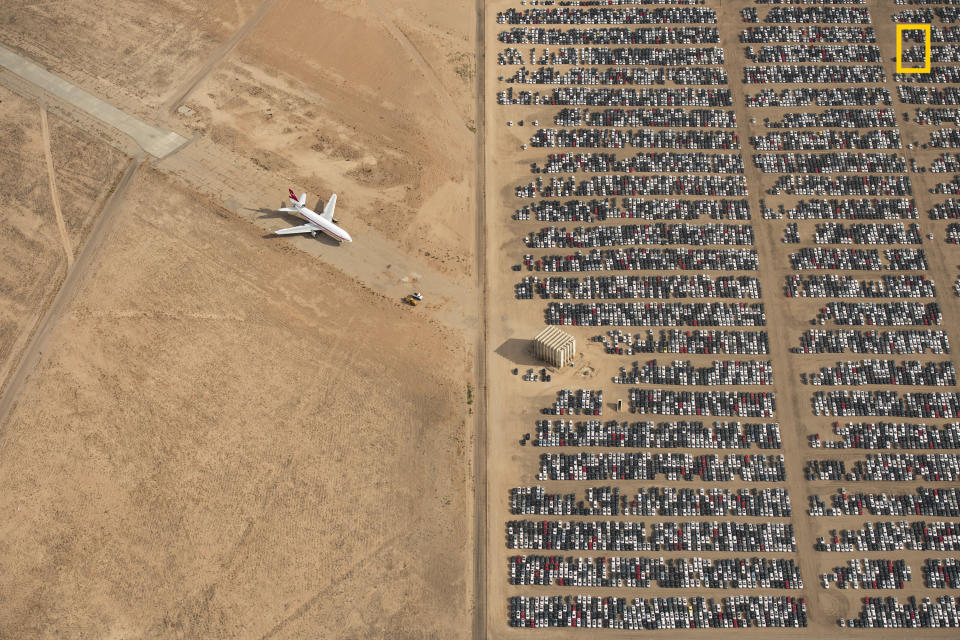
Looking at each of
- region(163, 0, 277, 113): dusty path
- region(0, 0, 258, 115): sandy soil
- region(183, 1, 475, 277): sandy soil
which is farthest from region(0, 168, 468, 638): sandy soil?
region(0, 0, 258, 115): sandy soil

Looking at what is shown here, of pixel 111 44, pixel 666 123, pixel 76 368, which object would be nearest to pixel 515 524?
pixel 76 368

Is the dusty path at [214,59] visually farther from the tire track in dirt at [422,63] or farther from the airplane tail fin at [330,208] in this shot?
the airplane tail fin at [330,208]

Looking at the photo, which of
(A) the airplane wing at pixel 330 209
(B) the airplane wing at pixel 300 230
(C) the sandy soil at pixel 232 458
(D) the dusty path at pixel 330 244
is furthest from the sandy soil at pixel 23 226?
(A) the airplane wing at pixel 330 209

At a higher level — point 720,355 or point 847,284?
point 847,284

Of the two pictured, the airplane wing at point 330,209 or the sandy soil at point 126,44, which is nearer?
the airplane wing at point 330,209

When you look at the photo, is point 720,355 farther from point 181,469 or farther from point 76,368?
point 76,368

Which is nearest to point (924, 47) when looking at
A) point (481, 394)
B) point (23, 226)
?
point (481, 394)

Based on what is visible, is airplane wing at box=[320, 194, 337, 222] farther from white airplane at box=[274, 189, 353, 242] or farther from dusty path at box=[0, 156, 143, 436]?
dusty path at box=[0, 156, 143, 436]
